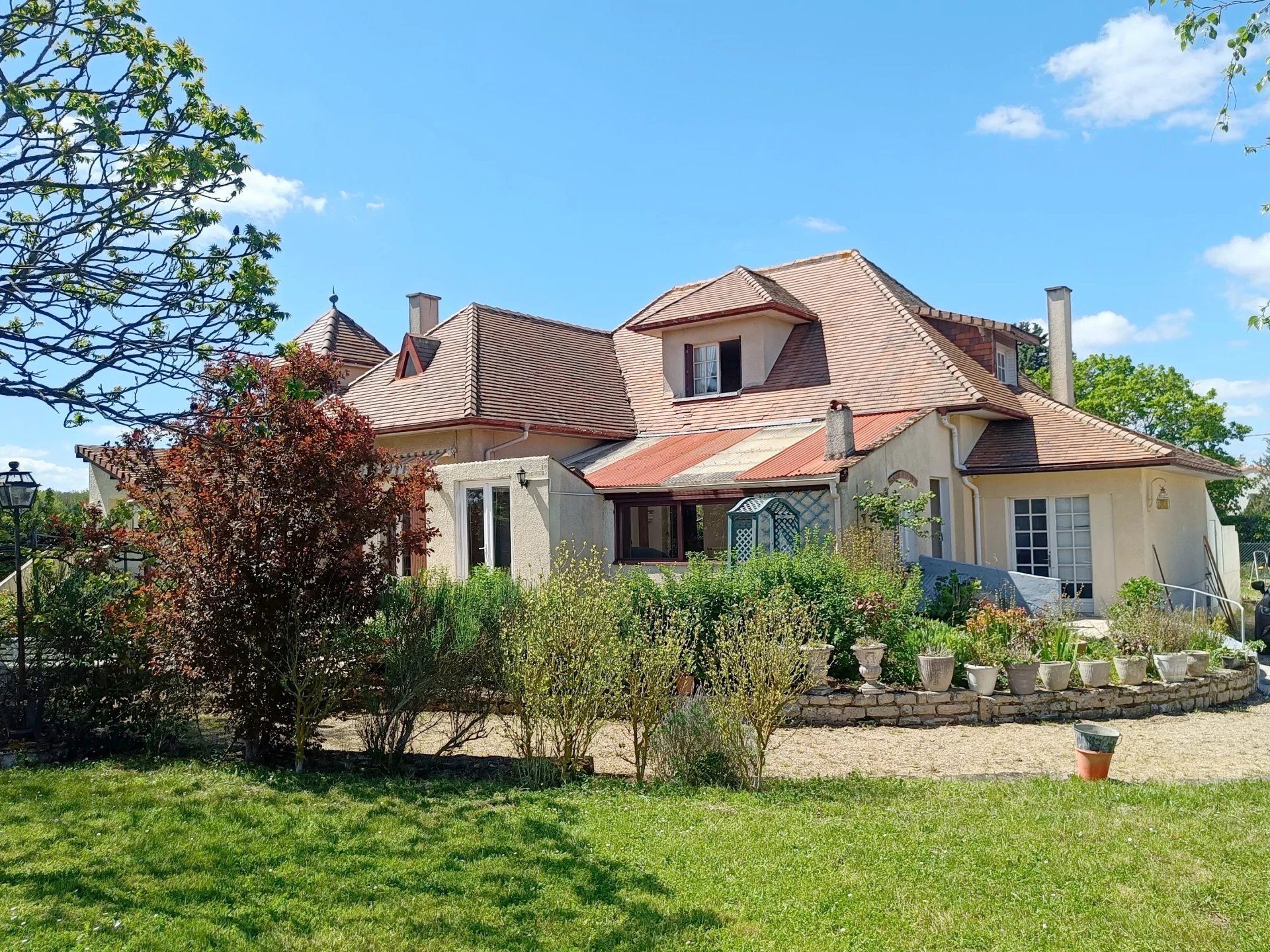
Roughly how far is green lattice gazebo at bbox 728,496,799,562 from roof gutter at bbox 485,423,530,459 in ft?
27.5

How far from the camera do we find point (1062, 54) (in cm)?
1227

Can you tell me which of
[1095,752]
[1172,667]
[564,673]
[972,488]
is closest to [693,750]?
[564,673]

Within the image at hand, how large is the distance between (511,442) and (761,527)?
8.87 meters

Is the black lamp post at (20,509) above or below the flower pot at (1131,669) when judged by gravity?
above

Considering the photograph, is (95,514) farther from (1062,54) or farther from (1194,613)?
(1194,613)

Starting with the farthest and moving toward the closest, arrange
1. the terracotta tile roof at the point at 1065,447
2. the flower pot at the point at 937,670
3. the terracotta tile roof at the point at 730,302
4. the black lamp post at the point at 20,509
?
the terracotta tile roof at the point at 730,302, the terracotta tile roof at the point at 1065,447, the flower pot at the point at 937,670, the black lamp post at the point at 20,509

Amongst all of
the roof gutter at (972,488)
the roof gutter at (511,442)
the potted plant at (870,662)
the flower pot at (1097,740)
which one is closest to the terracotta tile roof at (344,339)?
the roof gutter at (511,442)

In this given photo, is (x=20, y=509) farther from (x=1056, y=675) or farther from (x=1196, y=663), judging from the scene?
(x=1196, y=663)

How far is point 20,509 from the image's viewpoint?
13953mm

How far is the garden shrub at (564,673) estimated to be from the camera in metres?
11.1

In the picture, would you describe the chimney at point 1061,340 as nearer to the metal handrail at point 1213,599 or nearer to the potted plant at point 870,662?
the metal handrail at point 1213,599

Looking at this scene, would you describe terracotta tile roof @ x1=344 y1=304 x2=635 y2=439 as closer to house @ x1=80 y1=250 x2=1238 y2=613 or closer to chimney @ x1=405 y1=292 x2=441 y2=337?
house @ x1=80 y1=250 x2=1238 y2=613

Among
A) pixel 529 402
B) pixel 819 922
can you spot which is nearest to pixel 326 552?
pixel 819 922

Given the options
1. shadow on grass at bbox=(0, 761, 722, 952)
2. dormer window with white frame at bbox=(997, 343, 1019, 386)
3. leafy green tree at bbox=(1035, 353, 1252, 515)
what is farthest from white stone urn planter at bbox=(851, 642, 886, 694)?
leafy green tree at bbox=(1035, 353, 1252, 515)
